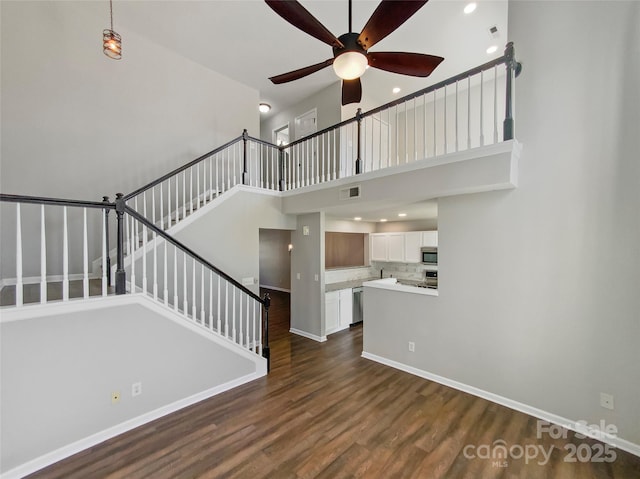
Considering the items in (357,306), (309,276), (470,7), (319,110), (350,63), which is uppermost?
(470,7)

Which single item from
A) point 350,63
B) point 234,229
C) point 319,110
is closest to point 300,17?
point 350,63

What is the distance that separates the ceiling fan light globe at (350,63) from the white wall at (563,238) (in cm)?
208

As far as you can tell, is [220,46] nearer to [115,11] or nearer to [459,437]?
[115,11]

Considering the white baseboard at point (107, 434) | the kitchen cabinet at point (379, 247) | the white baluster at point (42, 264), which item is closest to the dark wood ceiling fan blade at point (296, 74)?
the white baluster at point (42, 264)

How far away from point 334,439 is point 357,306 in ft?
12.1

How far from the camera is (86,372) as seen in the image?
95.2 inches

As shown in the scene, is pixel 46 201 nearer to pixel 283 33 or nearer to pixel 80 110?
pixel 80 110

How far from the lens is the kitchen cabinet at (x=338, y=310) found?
5387 mm

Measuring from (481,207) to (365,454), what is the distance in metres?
2.92

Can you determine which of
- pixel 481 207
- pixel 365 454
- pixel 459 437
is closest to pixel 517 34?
pixel 481 207

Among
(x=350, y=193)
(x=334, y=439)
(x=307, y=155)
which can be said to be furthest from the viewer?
(x=307, y=155)

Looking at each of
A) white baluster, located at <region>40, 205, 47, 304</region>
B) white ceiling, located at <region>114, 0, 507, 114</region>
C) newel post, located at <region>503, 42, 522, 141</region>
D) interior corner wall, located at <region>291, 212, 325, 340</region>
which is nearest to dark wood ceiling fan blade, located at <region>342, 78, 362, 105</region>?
newel post, located at <region>503, 42, 522, 141</region>

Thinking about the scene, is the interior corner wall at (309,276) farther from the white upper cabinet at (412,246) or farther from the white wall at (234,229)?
the white upper cabinet at (412,246)

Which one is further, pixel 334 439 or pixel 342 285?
pixel 342 285
